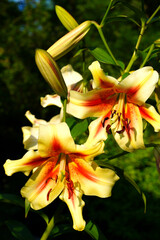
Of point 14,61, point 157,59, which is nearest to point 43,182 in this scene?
point 157,59

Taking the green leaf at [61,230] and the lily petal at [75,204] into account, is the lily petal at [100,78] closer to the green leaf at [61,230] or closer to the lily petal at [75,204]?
the lily petal at [75,204]

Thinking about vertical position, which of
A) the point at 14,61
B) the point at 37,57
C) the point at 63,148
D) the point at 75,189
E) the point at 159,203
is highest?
the point at 37,57

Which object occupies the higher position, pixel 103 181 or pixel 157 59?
pixel 157 59

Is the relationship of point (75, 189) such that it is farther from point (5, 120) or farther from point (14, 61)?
point (14, 61)

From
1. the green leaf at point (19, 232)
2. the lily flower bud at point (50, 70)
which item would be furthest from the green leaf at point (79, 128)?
the green leaf at point (19, 232)

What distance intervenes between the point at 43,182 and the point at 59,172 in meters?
0.05

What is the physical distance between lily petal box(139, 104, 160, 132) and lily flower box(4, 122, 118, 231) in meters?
0.14

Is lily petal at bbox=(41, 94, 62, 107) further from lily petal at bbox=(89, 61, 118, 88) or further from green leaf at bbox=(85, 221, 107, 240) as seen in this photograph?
green leaf at bbox=(85, 221, 107, 240)

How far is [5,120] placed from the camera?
165 inches

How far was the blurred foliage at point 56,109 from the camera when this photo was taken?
7.23 ft

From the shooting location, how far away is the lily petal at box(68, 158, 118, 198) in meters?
0.77

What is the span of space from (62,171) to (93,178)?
8 centimetres

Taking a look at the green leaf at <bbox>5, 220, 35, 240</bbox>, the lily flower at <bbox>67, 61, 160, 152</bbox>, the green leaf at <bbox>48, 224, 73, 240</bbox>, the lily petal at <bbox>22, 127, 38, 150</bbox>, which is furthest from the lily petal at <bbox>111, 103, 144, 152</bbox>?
the green leaf at <bbox>5, 220, 35, 240</bbox>

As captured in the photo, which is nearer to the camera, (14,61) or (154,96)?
(154,96)
